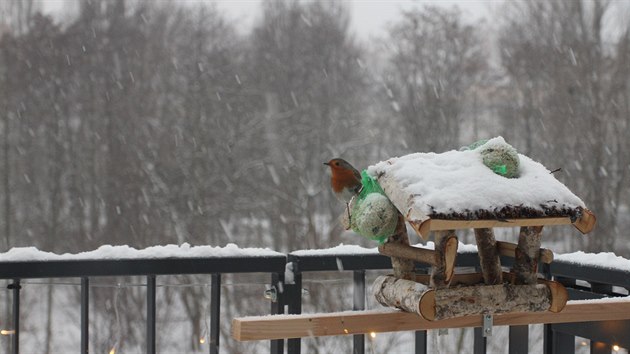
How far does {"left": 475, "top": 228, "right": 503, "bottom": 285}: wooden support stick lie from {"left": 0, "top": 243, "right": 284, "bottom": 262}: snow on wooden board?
59 centimetres

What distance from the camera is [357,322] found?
154 cm

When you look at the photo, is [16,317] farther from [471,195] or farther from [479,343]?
[479,343]

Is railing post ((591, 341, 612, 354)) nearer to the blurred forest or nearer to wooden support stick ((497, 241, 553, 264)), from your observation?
wooden support stick ((497, 241, 553, 264))

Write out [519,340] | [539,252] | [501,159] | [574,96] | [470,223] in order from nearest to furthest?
[470,223] → [501,159] → [539,252] → [519,340] → [574,96]

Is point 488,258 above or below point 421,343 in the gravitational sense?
above

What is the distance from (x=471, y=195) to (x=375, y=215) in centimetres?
21

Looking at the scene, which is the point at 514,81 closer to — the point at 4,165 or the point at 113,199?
the point at 113,199

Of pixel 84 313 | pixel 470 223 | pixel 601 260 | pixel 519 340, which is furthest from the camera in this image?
pixel 519 340

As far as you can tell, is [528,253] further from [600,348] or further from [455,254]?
[600,348]

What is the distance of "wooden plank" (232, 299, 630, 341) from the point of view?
1.47m

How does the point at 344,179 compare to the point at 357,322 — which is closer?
the point at 357,322

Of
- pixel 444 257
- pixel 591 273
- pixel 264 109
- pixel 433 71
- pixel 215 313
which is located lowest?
pixel 215 313

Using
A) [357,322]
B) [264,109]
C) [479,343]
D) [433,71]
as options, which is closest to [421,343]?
[479,343]

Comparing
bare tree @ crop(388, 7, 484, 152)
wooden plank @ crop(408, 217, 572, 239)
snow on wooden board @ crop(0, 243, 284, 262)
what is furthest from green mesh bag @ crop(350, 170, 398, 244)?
bare tree @ crop(388, 7, 484, 152)
